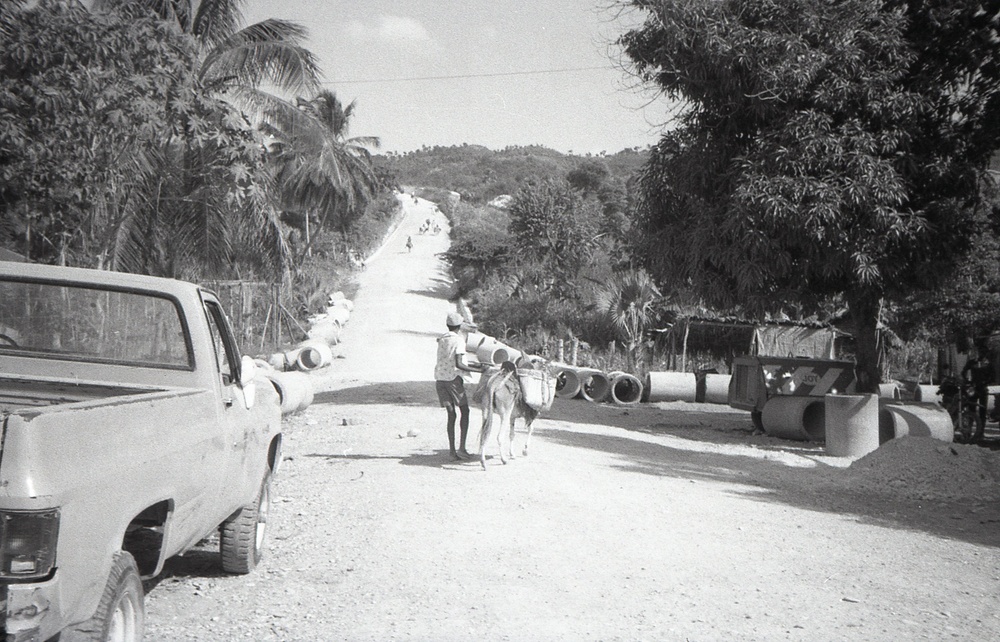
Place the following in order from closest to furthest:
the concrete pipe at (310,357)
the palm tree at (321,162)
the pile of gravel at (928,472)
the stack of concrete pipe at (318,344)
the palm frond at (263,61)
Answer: the pile of gravel at (928,472) → the palm frond at (263,61) → the palm tree at (321,162) → the stack of concrete pipe at (318,344) → the concrete pipe at (310,357)

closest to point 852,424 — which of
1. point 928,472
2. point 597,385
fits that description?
point 928,472

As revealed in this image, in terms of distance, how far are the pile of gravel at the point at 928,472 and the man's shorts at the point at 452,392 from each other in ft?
16.3

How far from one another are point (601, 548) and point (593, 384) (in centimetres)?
1651

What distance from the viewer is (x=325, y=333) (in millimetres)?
31781

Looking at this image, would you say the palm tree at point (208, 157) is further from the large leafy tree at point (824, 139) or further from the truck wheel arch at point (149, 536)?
the truck wheel arch at point (149, 536)

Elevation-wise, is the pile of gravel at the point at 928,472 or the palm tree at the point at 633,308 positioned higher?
the palm tree at the point at 633,308

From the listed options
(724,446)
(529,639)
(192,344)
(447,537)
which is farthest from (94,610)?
(724,446)

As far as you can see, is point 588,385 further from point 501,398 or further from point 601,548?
point 601,548

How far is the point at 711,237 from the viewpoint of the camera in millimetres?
16484

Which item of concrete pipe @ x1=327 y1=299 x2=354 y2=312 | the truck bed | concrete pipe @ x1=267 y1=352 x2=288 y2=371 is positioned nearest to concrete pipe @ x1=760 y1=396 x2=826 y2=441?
concrete pipe @ x1=267 y1=352 x2=288 y2=371

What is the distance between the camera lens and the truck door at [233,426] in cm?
522

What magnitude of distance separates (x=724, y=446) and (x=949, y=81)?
24.4 feet

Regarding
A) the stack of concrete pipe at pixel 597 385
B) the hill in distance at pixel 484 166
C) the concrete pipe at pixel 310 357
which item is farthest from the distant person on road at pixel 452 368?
the hill in distance at pixel 484 166

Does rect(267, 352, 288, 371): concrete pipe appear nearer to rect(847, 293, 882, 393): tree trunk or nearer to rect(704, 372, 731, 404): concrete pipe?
rect(704, 372, 731, 404): concrete pipe
